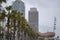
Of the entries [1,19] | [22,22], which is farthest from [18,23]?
[1,19]

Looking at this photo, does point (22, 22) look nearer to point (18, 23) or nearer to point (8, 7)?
point (18, 23)

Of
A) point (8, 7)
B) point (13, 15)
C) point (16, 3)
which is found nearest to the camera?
point (8, 7)

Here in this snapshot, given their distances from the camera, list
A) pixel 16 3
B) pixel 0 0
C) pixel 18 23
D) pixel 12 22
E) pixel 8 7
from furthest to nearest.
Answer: pixel 16 3, pixel 18 23, pixel 12 22, pixel 8 7, pixel 0 0

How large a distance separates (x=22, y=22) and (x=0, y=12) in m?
24.5

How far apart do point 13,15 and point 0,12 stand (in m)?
11.8

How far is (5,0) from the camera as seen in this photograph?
3491cm

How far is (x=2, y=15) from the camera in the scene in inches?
1572

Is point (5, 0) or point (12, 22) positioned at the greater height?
point (5, 0)

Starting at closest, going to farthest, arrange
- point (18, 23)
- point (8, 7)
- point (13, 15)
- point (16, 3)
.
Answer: point (8, 7), point (13, 15), point (18, 23), point (16, 3)

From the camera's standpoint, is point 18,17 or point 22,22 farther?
point 22,22

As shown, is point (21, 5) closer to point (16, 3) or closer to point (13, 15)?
point (16, 3)

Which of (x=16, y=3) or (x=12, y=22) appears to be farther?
(x=16, y=3)

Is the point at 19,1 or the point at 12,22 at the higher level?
the point at 19,1

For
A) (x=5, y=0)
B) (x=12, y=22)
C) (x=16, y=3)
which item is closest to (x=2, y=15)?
(x=5, y=0)
